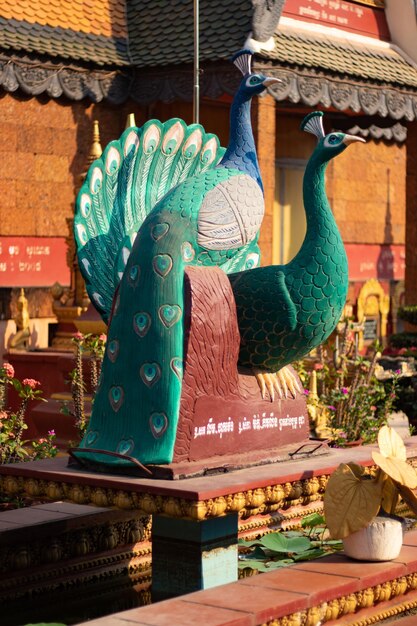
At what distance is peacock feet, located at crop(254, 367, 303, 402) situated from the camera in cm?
698

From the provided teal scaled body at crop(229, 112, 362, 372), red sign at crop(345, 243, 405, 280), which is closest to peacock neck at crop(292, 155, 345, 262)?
teal scaled body at crop(229, 112, 362, 372)

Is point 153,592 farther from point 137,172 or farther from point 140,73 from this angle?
point 140,73

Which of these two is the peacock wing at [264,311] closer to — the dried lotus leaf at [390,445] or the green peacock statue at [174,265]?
the green peacock statue at [174,265]

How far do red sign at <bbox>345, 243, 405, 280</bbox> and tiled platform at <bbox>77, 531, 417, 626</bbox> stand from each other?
14666mm

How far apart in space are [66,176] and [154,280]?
33.7 feet

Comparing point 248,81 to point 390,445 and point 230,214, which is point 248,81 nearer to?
point 230,214

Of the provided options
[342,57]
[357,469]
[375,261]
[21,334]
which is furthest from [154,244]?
[375,261]

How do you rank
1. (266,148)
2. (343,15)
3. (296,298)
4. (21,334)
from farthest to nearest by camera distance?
(343,15)
(266,148)
(21,334)
(296,298)

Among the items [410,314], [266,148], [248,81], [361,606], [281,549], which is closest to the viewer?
[361,606]

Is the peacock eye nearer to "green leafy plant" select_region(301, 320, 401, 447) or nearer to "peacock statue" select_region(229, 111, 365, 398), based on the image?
"peacock statue" select_region(229, 111, 365, 398)

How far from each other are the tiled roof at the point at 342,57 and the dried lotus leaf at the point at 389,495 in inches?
381

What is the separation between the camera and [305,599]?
18.7 feet

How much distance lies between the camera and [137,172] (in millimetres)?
7328

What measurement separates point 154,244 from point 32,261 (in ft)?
32.1
